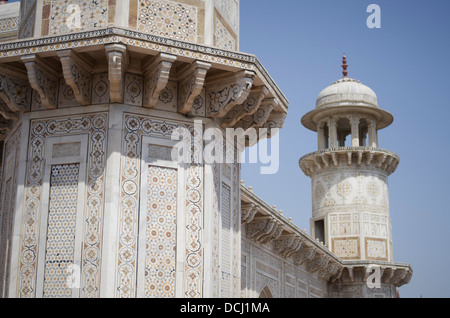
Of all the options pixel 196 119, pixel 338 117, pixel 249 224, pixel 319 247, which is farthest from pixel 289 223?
pixel 338 117

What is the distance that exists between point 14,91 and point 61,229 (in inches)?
72.0

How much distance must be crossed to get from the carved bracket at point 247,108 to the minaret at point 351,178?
16436 mm

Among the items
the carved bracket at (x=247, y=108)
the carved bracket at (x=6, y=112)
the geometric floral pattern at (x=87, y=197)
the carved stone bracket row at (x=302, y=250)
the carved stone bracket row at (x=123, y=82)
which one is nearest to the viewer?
the geometric floral pattern at (x=87, y=197)

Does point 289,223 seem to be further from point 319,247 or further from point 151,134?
point 151,134

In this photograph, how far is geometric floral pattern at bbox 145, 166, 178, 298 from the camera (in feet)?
24.5

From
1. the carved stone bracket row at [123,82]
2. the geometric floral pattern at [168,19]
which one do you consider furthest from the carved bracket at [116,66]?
the geometric floral pattern at [168,19]

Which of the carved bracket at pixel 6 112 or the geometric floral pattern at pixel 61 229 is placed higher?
the carved bracket at pixel 6 112

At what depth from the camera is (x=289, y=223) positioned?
618 inches

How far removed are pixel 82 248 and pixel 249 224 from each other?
7188mm

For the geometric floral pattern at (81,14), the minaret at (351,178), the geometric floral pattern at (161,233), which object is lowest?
the geometric floral pattern at (161,233)

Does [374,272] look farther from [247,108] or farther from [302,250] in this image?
[247,108]

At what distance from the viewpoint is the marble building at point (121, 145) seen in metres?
7.43

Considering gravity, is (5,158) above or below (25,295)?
above

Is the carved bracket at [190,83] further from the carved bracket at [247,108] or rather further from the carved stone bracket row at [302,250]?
the carved stone bracket row at [302,250]
